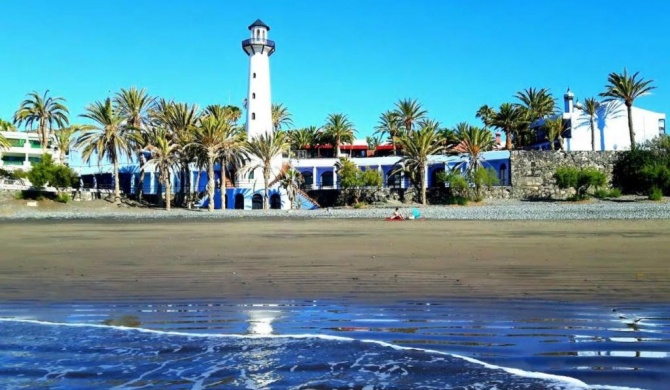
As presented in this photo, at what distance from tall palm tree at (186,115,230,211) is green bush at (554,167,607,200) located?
27.8 meters

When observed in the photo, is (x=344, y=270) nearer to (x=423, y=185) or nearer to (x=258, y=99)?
(x=423, y=185)

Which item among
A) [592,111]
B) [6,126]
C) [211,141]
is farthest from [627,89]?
[6,126]

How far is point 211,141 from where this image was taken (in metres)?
50.3

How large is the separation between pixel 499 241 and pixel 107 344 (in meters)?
13.4

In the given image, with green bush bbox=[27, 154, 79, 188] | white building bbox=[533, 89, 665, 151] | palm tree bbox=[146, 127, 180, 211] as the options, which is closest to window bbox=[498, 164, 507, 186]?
white building bbox=[533, 89, 665, 151]

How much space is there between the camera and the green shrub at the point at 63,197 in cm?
5081

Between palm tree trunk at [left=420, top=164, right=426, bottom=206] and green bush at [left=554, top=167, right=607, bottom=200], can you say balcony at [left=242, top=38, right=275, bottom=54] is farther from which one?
green bush at [left=554, top=167, right=607, bottom=200]

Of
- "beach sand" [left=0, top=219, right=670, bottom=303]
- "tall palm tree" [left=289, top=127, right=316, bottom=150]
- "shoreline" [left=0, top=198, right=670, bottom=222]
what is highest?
"tall palm tree" [left=289, top=127, right=316, bottom=150]

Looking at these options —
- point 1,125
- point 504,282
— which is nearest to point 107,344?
point 504,282

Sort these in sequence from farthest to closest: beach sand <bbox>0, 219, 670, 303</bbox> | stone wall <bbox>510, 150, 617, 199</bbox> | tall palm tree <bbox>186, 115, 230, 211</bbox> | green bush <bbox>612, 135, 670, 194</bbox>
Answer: stone wall <bbox>510, 150, 617, 199</bbox>, tall palm tree <bbox>186, 115, 230, 211</bbox>, green bush <bbox>612, 135, 670, 194</bbox>, beach sand <bbox>0, 219, 670, 303</bbox>

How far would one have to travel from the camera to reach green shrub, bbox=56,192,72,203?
50812 millimetres

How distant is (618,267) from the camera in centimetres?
1049

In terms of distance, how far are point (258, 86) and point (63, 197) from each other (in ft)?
63.1

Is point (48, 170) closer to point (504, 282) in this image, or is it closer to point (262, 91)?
point (262, 91)
